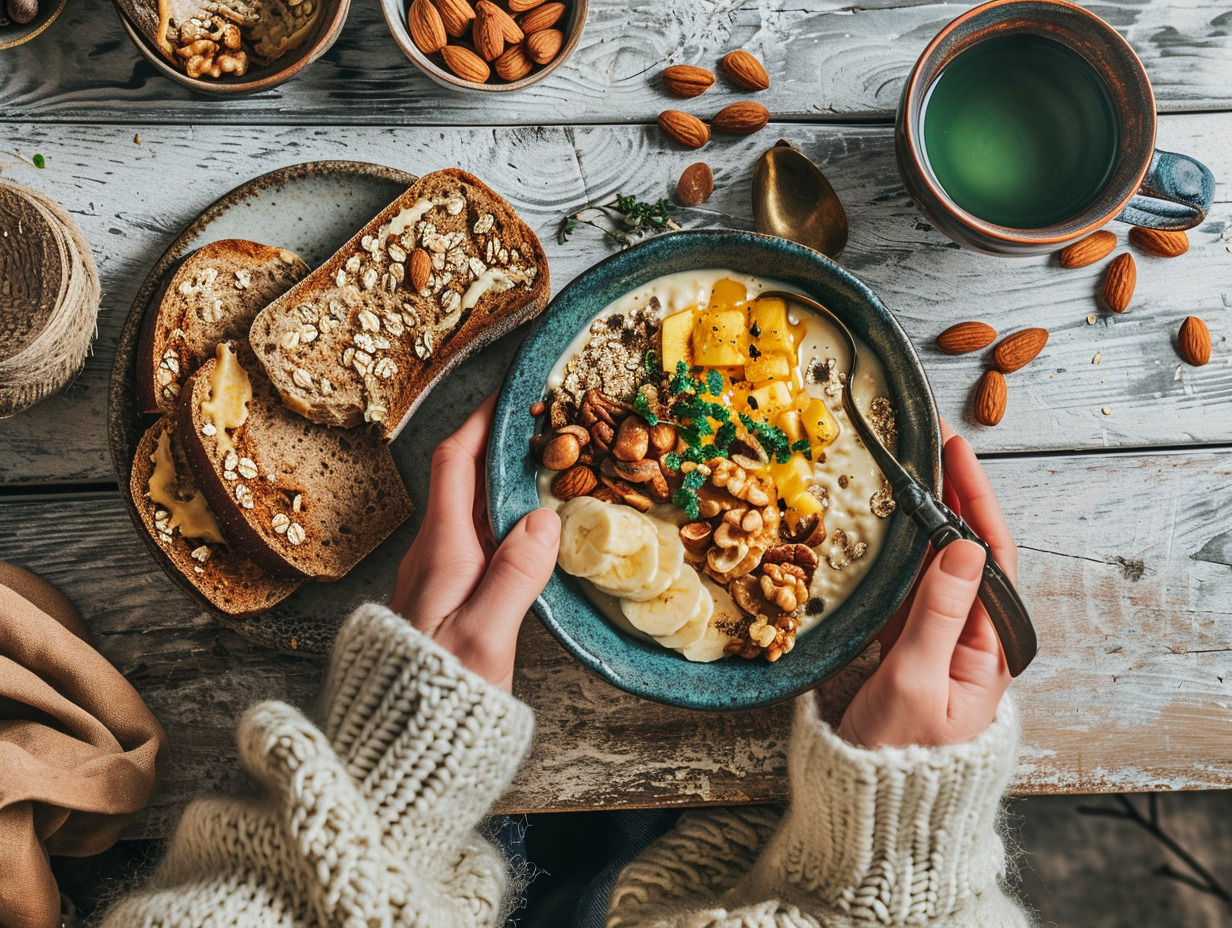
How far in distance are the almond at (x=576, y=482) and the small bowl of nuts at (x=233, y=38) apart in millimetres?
657

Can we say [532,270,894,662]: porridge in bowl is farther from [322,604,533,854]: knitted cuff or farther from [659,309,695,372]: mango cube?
[322,604,533,854]: knitted cuff

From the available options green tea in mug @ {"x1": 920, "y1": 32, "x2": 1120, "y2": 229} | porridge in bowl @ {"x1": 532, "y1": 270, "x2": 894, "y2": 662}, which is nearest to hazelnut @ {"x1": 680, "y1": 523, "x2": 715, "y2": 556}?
porridge in bowl @ {"x1": 532, "y1": 270, "x2": 894, "y2": 662}

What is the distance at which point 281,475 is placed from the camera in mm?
1185

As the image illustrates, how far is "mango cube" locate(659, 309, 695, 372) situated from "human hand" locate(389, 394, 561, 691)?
9.3 inches

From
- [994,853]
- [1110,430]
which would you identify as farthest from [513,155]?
[994,853]

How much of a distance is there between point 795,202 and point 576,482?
1.74 ft

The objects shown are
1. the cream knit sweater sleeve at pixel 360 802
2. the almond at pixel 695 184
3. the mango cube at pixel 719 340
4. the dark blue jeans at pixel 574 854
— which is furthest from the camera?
the dark blue jeans at pixel 574 854

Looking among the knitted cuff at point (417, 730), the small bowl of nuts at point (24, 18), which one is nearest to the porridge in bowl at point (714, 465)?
the knitted cuff at point (417, 730)

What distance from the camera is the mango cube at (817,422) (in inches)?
44.1

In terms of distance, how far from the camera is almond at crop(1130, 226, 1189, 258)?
4.16 feet

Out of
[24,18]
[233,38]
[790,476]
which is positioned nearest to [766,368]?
[790,476]

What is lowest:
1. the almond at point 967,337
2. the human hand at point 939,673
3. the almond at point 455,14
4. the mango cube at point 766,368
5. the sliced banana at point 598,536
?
the human hand at point 939,673

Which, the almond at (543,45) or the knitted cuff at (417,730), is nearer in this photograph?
the knitted cuff at (417,730)

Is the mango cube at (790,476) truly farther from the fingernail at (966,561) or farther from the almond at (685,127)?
the almond at (685,127)
